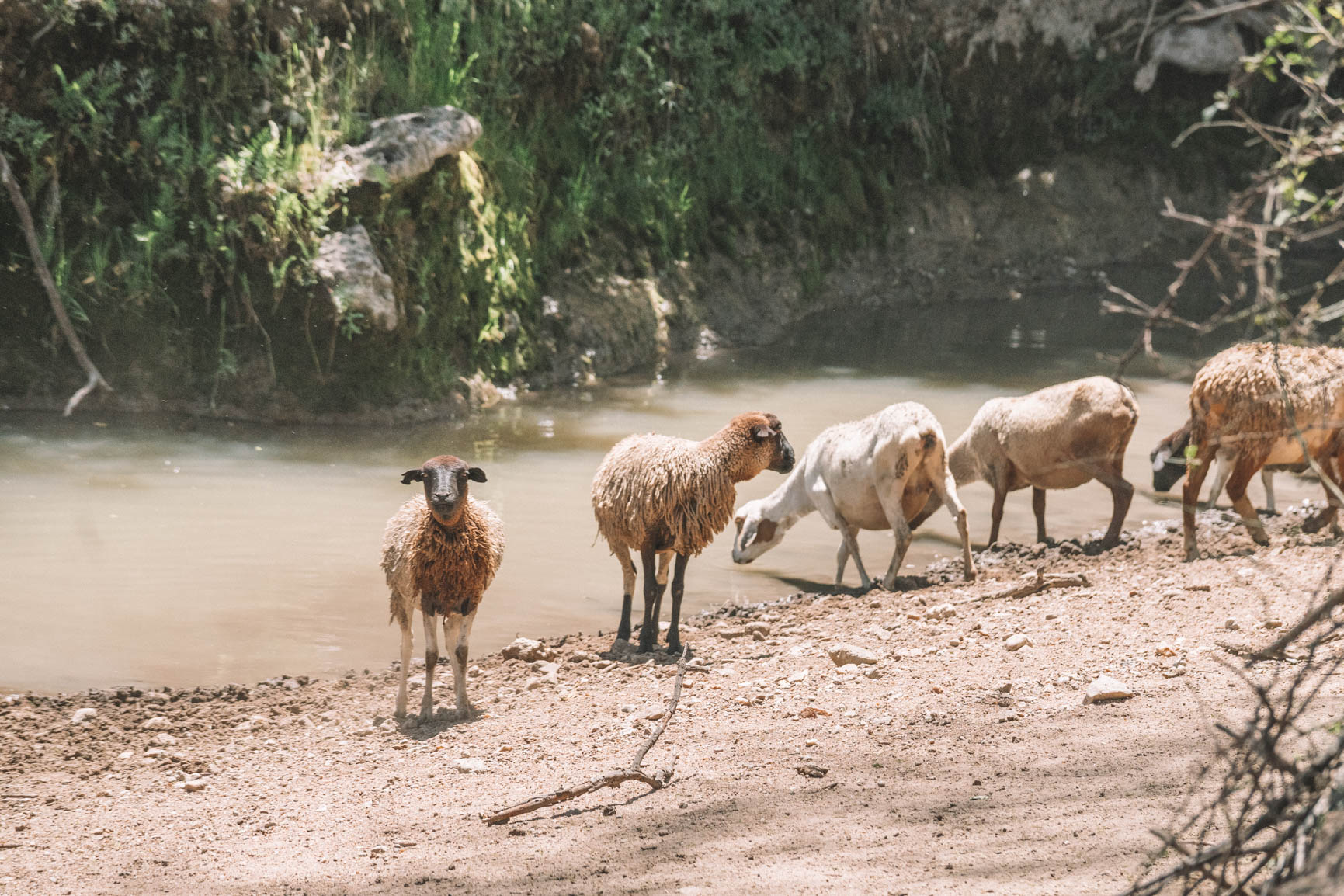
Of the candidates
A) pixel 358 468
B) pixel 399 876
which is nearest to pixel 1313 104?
pixel 399 876

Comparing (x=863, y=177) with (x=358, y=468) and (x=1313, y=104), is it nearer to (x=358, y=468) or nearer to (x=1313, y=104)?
(x=358, y=468)

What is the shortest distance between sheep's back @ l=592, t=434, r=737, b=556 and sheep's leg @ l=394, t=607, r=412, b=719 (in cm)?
144

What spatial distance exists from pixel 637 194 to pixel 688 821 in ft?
43.4

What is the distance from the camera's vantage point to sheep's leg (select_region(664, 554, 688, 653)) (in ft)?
24.4

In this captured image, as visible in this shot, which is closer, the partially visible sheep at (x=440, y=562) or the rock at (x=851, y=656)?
the partially visible sheep at (x=440, y=562)

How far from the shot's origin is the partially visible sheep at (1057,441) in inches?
378

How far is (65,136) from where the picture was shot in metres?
12.5

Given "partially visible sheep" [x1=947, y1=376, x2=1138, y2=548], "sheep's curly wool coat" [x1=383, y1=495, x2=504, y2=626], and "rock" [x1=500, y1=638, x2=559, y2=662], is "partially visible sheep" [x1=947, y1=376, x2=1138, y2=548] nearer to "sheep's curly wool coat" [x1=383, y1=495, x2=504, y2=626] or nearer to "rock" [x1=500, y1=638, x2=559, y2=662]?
"rock" [x1=500, y1=638, x2=559, y2=662]

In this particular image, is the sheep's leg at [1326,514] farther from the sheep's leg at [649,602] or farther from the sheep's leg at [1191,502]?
the sheep's leg at [649,602]

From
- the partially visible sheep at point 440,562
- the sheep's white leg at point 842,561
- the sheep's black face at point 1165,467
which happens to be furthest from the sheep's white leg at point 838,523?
the partially visible sheep at point 440,562

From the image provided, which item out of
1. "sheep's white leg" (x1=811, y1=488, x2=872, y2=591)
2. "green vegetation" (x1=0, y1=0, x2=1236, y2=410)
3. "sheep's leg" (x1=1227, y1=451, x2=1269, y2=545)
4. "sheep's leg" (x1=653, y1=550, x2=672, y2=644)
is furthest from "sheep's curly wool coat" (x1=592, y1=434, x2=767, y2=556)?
"green vegetation" (x1=0, y1=0, x2=1236, y2=410)

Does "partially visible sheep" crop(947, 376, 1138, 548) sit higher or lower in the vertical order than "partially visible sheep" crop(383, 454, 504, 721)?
higher

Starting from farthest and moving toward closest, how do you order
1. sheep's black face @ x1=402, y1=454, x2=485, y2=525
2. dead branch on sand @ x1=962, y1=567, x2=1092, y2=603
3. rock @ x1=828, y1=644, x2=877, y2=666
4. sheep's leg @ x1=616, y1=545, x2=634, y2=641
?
dead branch on sand @ x1=962, y1=567, x2=1092, y2=603, sheep's leg @ x1=616, y1=545, x2=634, y2=641, rock @ x1=828, y1=644, x2=877, y2=666, sheep's black face @ x1=402, y1=454, x2=485, y2=525

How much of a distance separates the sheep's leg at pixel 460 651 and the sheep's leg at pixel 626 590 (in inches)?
48.5
